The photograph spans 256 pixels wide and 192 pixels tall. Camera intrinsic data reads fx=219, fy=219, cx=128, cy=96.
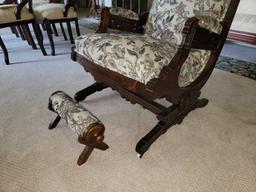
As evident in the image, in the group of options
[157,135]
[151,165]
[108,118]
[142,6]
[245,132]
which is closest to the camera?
[151,165]

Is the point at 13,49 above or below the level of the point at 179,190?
below

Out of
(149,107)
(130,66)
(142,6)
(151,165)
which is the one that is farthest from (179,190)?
(142,6)

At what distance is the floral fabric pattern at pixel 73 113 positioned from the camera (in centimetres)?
98

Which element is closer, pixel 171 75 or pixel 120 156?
pixel 171 75

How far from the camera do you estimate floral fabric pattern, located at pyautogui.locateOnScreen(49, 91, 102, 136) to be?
3.23 ft

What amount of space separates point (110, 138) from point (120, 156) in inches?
5.9

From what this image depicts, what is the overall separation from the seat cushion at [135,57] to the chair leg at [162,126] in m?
0.17

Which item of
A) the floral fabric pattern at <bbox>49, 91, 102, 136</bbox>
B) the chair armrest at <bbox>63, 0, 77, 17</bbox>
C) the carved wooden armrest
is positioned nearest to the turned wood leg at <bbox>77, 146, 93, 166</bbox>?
the floral fabric pattern at <bbox>49, 91, 102, 136</bbox>

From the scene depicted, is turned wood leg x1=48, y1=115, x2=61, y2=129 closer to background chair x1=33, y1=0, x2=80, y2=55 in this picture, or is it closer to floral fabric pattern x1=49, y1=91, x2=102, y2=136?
floral fabric pattern x1=49, y1=91, x2=102, y2=136

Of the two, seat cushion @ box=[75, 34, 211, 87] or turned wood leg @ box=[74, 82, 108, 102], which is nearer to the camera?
seat cushion @ box=[75, 34, 211, 87]

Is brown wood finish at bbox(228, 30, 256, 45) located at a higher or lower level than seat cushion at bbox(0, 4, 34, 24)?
lower

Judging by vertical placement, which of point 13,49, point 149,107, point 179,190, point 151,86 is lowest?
point 13,49

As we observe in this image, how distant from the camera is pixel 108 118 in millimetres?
1392

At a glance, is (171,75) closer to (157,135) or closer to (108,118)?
(157,135)
